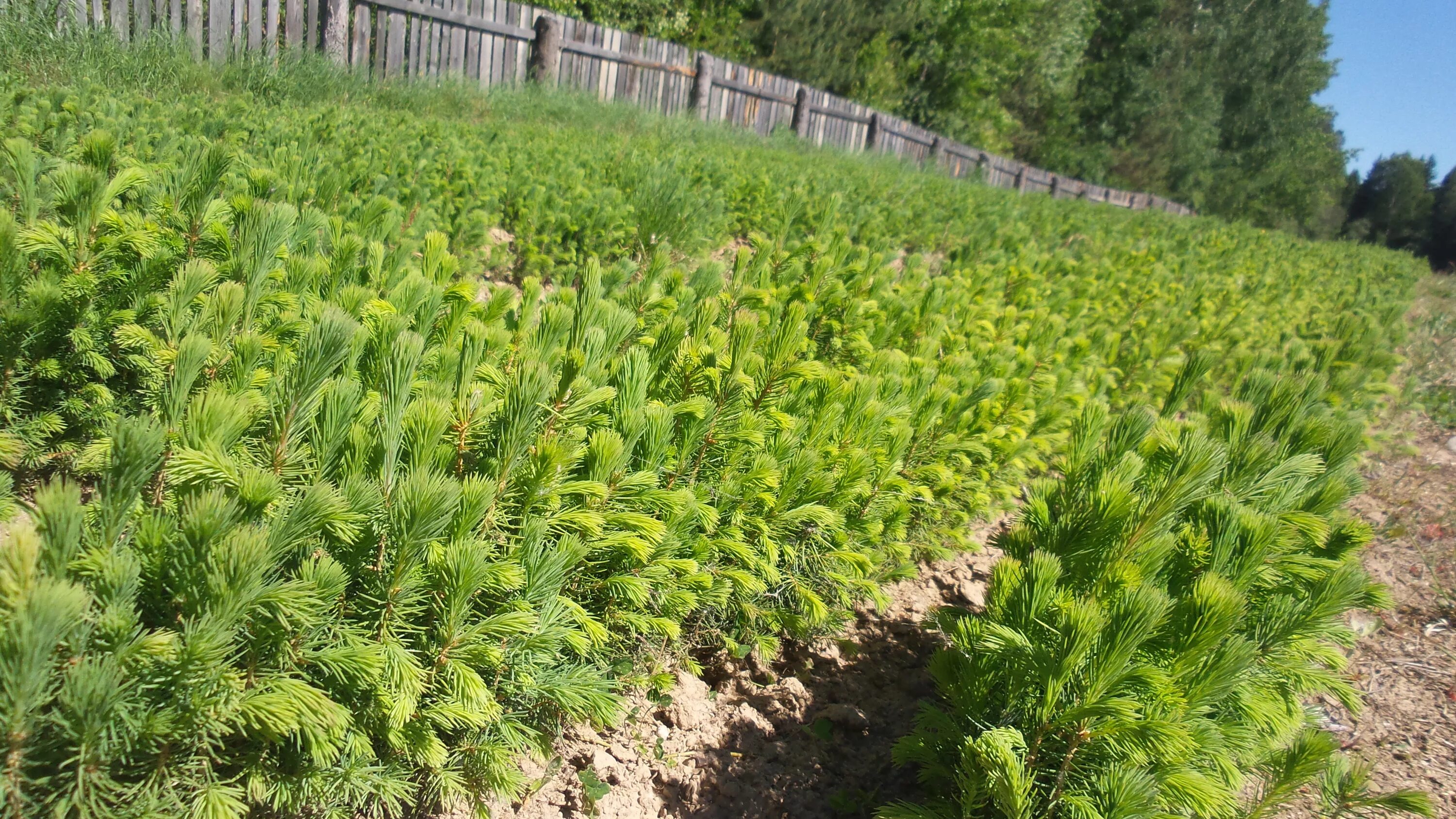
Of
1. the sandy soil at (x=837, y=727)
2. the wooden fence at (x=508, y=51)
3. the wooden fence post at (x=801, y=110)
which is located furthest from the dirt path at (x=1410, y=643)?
the wooden fence post at (x=801, y=110)

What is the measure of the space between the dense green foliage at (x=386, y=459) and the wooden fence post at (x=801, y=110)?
1440cm

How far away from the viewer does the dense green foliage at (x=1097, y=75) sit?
2459 centimetres

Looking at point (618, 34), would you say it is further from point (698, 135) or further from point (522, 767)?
point (522, 767)

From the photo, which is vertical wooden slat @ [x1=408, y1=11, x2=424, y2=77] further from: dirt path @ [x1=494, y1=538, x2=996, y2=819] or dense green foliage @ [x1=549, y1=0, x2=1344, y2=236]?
dirt path @ [x1=494, y1=538, x2=996, y2=819]

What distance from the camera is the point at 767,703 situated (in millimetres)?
2795

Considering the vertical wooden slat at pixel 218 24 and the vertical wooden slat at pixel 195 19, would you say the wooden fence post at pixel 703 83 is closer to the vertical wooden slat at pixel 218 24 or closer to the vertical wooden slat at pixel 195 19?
the vertical wooden slat at pixel 218 24

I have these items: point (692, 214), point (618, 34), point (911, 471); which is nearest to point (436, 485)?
point (911, 471)

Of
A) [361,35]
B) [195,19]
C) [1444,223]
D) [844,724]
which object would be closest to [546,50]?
[361,35]

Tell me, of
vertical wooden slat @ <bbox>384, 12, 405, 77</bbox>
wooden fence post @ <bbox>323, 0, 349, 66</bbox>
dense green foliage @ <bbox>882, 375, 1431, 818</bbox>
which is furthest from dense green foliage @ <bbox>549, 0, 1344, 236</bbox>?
dense green foliage @ <bbox>882, 375, 1431, 818</bbox>

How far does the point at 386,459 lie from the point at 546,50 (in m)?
12.6

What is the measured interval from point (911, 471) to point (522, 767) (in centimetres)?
166

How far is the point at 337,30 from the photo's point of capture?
9.91 m

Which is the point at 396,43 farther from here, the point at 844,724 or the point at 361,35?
the point at 844,724

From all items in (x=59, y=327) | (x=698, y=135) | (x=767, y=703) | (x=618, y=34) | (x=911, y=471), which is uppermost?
(x=618, y=34)
